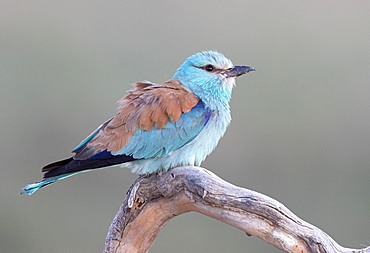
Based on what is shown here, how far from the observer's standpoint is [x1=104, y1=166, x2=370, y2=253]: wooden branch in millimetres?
1686

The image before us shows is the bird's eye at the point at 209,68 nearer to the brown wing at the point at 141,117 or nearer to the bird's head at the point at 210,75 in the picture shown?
the bird's head at the point at 210,75

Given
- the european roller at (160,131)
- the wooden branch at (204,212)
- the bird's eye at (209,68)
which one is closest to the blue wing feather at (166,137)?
the european roller at (160,131)

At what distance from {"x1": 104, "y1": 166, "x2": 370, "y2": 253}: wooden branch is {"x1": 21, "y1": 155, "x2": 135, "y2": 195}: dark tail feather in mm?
169

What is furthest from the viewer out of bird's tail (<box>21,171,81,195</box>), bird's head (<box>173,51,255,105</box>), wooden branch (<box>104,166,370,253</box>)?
bird's head (<box>173,51,255,105</box>)

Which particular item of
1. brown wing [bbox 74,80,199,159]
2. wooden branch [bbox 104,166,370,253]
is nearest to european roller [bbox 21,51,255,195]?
brown wing [bbox 74,80,199,159]

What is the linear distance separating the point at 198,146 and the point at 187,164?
90mm

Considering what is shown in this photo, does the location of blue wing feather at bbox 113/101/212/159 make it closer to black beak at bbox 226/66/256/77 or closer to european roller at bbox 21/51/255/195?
european roller at bbox 21/51/255/195

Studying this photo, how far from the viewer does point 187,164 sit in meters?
2.04

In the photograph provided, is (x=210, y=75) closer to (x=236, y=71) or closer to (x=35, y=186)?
(x=236, y=71)

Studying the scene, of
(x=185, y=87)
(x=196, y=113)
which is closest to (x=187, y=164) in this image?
(x=196, y=113)

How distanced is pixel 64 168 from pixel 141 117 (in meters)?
0.37

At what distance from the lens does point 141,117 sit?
6.67 ft

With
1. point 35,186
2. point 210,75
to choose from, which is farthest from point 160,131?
point 35,186

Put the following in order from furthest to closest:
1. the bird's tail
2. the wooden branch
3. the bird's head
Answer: the bird's head → the bird's tail → the wooden branch
